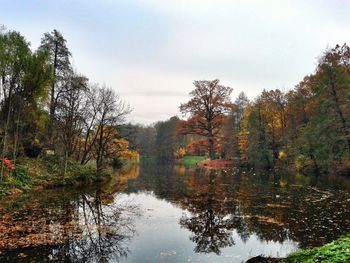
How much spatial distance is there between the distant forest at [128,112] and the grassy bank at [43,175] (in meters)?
0.86

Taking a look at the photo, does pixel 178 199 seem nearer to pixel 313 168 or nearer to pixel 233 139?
pixel 313 168

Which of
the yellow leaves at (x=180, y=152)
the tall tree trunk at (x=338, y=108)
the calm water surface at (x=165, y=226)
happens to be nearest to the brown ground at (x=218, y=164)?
the tall tree trunk at (x=338, y=108)

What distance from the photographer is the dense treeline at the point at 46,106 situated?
803 inches

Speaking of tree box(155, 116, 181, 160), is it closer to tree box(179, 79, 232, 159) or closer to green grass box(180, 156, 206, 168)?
green grass box(180, 156, 206, 168)

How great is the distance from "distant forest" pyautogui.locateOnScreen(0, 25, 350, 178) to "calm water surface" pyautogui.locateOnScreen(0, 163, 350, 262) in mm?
7633

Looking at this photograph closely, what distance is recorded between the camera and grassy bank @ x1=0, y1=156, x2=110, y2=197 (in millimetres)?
20625

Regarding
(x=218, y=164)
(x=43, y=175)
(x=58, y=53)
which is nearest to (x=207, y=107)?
(x=218, y=164)

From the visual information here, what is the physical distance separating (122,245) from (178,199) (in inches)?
396

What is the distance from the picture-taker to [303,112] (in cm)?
4462

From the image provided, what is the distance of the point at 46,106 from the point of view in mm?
29328

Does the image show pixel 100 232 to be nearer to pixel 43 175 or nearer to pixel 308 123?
pixel 43 175

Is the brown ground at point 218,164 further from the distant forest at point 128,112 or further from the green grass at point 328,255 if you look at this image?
the green grass at point 328,255

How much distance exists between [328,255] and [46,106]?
91.7 ft

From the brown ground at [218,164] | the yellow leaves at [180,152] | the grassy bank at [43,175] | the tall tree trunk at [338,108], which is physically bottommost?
the grassy bank at [43,175]
